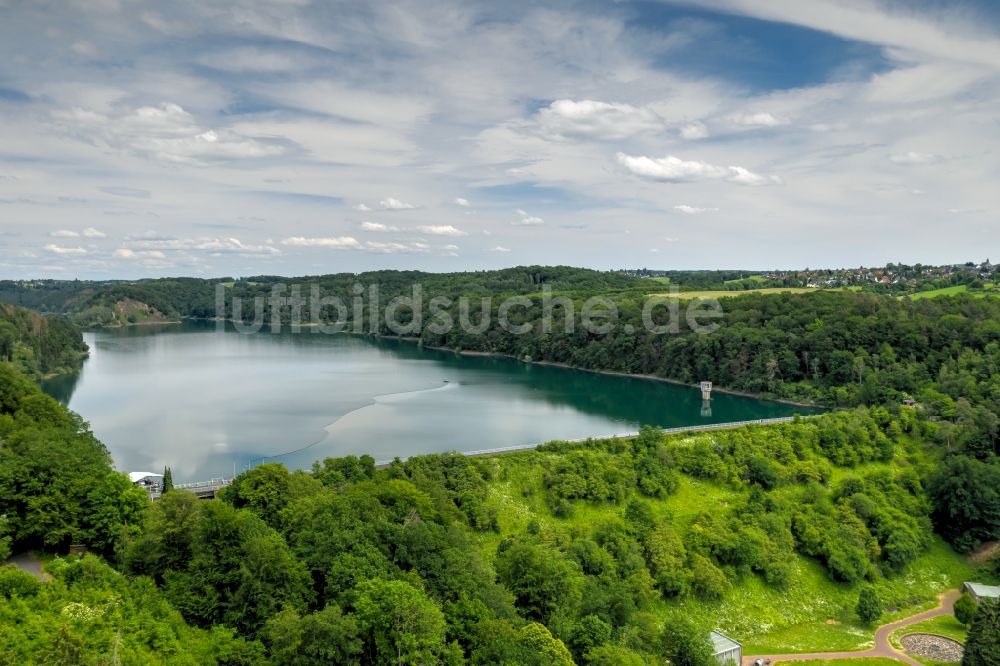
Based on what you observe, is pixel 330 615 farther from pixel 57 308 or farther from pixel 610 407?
pixel 57 308

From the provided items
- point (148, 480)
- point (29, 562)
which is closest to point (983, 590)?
point (29, 562)

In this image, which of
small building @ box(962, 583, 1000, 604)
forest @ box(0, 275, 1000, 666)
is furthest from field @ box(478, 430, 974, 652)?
small building @ box(962, 583, 1000, 604)

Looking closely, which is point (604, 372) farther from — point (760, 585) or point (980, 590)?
point (980, 590)

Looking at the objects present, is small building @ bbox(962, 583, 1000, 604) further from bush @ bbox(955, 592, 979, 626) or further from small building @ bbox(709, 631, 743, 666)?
small building @ bbox(709, 631, 743, 666)

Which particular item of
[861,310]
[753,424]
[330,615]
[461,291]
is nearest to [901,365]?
[861,310]

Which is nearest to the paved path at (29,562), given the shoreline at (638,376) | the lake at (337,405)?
the lake at (337,405)
